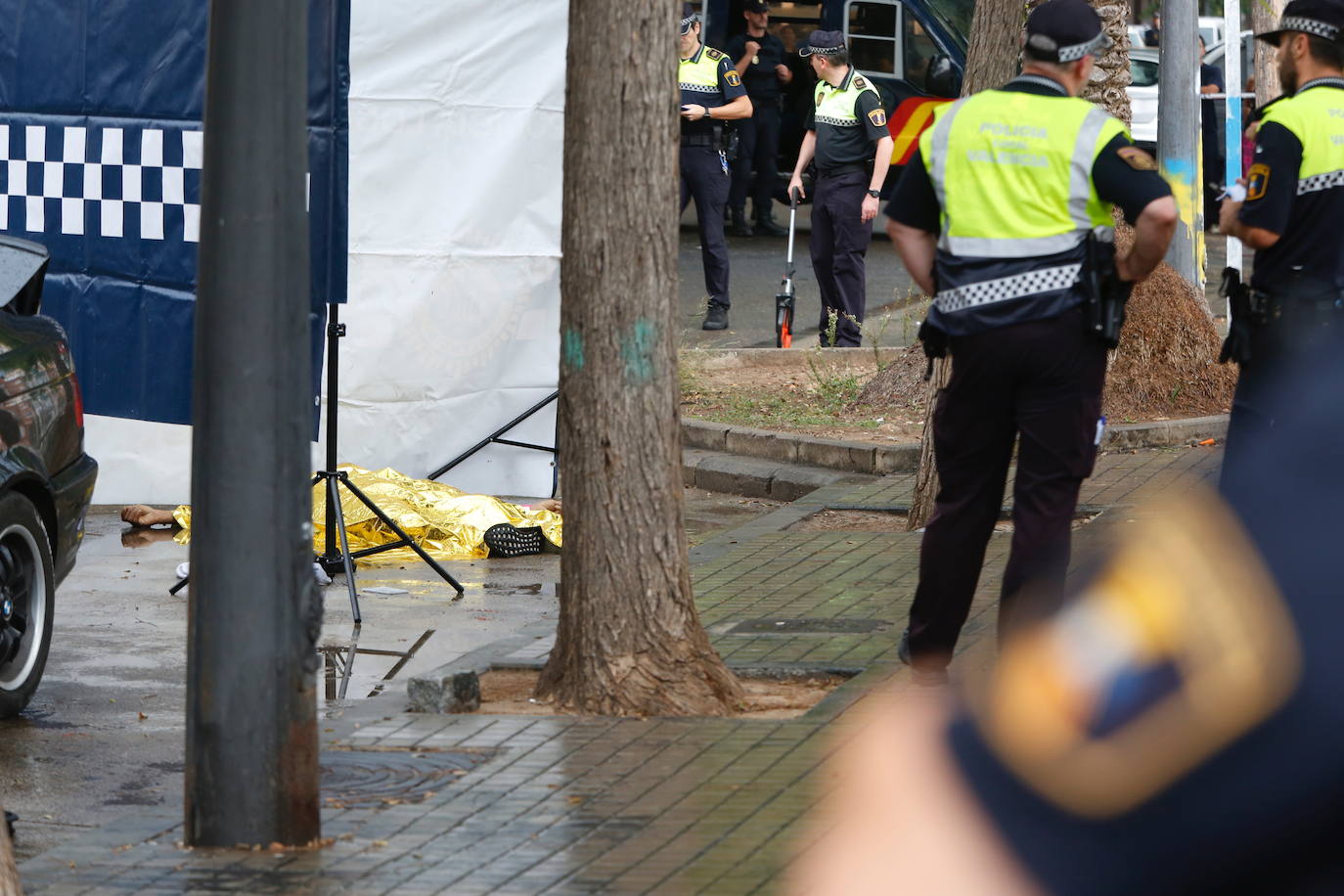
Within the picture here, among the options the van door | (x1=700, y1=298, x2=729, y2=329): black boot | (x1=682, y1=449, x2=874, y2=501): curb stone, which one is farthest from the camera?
the van door

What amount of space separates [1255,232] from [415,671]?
314cm

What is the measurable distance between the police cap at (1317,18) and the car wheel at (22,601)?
13.8ft

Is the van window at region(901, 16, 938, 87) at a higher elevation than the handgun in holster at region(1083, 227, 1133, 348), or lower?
higher

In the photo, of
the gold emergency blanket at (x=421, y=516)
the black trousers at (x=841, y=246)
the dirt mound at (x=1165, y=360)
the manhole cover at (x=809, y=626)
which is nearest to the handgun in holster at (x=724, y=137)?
the black trousers at (x=841, y=246)

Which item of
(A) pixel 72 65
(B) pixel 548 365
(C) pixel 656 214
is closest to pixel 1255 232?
(C) pixel 656 214

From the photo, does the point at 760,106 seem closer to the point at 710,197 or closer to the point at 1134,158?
the point at 710,197

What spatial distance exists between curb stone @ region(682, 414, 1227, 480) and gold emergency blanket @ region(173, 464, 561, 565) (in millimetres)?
1647

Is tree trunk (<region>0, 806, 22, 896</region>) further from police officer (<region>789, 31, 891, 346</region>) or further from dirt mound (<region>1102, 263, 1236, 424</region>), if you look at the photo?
police officer (<region>789, 31, 891, 346</region>)

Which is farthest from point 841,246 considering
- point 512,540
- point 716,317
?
point 512,540

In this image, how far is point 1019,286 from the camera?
5.50 m

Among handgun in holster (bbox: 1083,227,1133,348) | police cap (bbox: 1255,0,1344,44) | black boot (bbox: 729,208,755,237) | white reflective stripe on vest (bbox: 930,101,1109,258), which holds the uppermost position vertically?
police cap (bbox: 1255,0,1344,44)

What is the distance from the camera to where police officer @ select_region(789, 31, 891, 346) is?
13.6 meters

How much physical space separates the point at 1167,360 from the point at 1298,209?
5.13 metres

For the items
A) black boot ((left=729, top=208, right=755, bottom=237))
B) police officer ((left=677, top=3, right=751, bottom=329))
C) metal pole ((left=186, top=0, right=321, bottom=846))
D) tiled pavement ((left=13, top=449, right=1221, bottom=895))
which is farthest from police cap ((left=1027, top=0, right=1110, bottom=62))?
black boot ((left=729, top=208, right=755, bottom=237))
